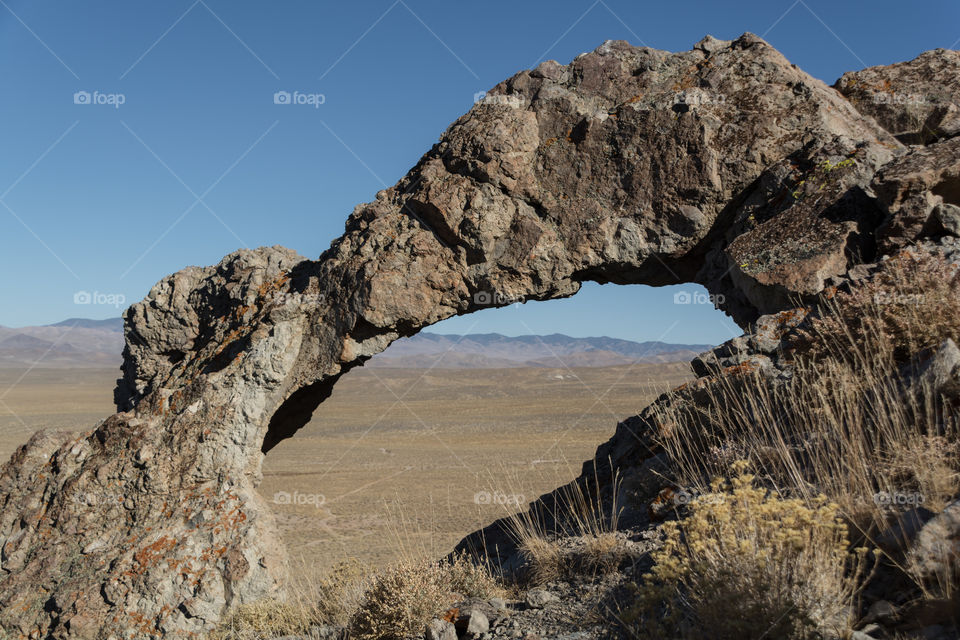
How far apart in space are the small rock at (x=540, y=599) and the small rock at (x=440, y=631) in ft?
1.71

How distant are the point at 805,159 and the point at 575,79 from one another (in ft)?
9.07

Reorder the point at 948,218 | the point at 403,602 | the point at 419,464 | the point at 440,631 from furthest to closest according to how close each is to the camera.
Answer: the point at 419,464 → the point at 948,218 → the point at 403,602 → the point at 440,631

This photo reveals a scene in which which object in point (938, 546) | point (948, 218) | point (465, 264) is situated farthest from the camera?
point (465, 264)

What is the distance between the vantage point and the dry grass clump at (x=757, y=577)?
9.89 ft

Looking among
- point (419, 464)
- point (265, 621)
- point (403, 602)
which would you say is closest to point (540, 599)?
point (403, 602)

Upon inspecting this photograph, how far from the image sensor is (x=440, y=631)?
14.4 ft

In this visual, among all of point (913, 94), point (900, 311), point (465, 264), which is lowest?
point (900, 311)

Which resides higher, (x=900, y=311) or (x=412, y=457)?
(x=900, y=311)

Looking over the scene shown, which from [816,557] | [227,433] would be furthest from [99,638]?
[816,557]

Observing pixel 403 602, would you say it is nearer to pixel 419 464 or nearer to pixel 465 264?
pixel 465 264

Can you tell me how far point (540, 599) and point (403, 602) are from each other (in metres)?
0.92

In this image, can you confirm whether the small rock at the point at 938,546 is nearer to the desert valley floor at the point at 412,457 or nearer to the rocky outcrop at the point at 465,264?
the desert valley floor at the point at 412,457

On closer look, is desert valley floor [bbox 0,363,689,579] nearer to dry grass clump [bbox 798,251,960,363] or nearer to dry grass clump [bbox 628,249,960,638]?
dry grass clump [bbox 628,249,960,638]

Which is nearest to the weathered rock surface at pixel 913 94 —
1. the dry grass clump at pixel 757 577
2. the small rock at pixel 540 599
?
the dry grass clump at pixel 757 577
